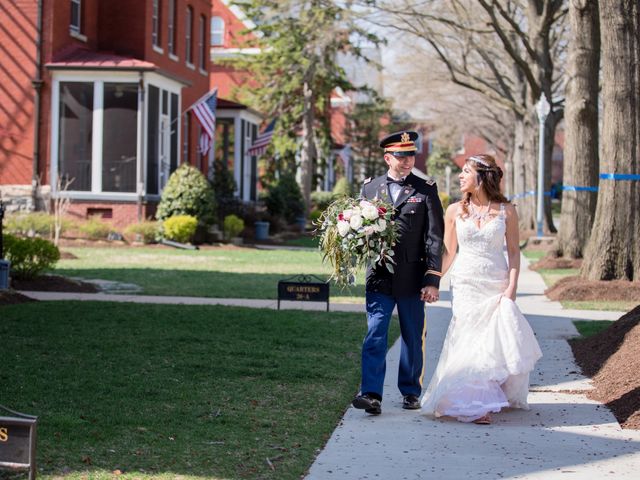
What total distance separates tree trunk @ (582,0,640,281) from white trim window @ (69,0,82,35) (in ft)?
60.3

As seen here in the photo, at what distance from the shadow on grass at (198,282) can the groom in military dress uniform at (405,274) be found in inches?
318

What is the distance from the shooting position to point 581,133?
76.8 ft

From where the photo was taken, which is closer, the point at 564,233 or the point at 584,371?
the point at 584,371

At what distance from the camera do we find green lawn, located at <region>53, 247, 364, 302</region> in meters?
17.8

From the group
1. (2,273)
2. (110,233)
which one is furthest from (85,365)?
(110,233)

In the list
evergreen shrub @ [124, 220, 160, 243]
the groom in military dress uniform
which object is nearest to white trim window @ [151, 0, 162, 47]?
evergreen shrub @ [124, 220, 160, 243]

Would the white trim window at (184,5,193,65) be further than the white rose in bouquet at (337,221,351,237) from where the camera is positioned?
Yes

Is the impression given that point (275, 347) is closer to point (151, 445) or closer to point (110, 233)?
point (151, 445)

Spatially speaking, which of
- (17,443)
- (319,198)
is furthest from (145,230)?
(319,198)

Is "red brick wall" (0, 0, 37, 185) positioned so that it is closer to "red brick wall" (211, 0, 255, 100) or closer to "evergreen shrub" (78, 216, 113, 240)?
"evergreen shrub" (78, 216, 113, 240)

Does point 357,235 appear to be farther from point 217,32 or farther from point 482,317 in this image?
point 217,32

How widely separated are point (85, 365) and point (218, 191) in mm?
25396

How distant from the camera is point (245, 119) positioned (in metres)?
40.4

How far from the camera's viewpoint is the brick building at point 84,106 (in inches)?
1156
